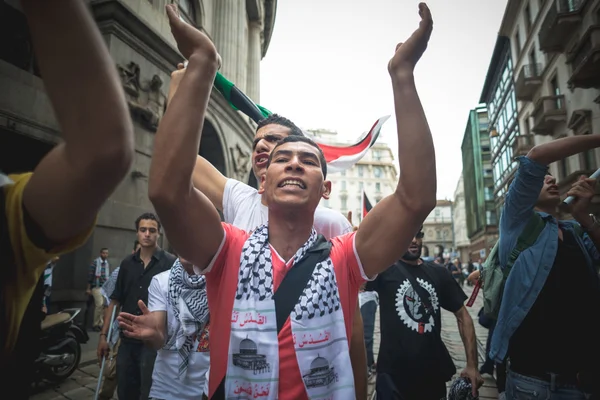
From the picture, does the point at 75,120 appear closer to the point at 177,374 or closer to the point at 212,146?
the point at 177,374

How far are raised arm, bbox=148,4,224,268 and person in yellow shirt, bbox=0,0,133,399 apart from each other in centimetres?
38

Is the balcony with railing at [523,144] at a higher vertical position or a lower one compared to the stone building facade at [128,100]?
higher

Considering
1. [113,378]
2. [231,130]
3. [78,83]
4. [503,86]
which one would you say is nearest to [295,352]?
[78,83]

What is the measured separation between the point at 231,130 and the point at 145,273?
10805 millimetres

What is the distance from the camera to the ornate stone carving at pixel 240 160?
1473cm

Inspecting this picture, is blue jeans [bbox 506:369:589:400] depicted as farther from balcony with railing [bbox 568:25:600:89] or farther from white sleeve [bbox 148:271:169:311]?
balcony with railing [bbox 568:25:600:89]

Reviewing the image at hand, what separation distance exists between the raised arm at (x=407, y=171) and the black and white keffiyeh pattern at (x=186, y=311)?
1.78 m

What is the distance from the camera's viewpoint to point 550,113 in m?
18.3

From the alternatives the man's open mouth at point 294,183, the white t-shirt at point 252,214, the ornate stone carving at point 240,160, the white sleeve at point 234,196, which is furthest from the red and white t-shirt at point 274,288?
the ornate stone carving at point 240,160

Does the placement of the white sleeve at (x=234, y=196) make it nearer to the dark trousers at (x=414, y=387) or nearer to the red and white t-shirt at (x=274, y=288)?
the red and white t-shirt at (x=274, y=288)

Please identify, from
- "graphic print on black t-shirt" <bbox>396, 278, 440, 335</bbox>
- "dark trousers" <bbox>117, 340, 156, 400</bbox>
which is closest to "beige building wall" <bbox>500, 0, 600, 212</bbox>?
"graphic print on black t-shirt" <bbox>396, 278, 440, 335</bbox>

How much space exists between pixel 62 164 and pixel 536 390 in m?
2.98

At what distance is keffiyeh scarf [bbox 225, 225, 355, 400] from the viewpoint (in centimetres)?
146

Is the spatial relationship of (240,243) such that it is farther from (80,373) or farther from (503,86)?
(503,86)
